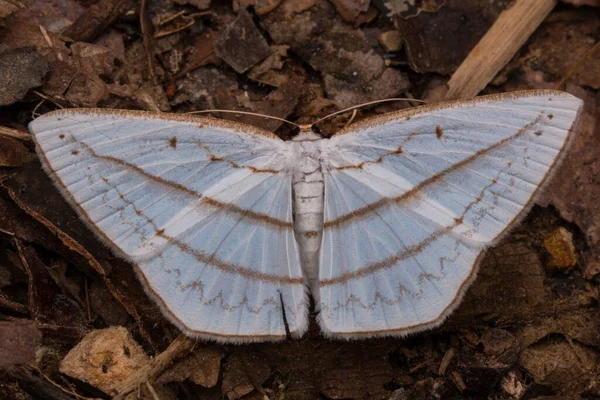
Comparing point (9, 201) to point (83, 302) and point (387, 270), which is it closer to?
point (83, 302)

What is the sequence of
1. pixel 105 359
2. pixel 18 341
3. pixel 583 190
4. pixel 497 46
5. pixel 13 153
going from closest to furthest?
pixel 18 341 → pixel 105 359 → pixel 13 153 → pixel 583 190 → pixel 497 46

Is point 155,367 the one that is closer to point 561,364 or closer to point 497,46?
point 561,364

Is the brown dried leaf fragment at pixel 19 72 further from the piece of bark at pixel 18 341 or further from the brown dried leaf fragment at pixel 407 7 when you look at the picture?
the brown dried leaf fragment at pixel 407 7

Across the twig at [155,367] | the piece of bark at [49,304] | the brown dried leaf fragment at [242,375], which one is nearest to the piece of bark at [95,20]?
the piece of bark at [49,304]

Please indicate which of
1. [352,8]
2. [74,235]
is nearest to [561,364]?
[352,8]

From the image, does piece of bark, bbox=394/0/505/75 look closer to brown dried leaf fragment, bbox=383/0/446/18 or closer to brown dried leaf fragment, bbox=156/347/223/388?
brown dried leaf fragment, bbox=383/0/446/18

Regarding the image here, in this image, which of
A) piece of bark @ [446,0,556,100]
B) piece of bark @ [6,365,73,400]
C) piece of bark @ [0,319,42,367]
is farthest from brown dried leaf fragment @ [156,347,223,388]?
piece of bark @ [446,0,556,100]
